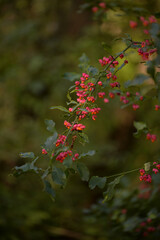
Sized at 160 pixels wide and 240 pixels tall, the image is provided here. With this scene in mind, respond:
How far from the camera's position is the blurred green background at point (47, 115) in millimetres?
2596

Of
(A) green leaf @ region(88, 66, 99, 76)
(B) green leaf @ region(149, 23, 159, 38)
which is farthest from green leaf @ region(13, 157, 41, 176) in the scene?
(B) green leaf @ region(149, 23, 159, 38)

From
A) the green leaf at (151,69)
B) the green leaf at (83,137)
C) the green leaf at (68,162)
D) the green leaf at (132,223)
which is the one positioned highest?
the green leaf at (151,69)

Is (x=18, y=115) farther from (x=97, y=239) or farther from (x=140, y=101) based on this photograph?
(x=140, y=101)

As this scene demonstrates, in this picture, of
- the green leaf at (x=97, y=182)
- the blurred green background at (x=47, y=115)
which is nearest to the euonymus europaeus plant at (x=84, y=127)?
the green leaf at (x=97, y=182)

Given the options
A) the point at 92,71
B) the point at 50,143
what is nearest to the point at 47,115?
the point at 92,71

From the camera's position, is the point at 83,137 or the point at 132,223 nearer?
the point at 83,137

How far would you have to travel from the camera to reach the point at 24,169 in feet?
2.52

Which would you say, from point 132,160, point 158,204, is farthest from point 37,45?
point 158,204

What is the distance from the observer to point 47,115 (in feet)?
11.8

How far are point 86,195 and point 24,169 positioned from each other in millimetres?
3203

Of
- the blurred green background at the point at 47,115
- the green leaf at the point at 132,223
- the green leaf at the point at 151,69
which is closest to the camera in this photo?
the green leaf at the point at 151,69

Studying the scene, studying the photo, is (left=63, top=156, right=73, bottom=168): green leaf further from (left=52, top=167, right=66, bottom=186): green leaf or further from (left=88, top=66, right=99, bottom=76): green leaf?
(left=88, top=66, right=99, bottom=76): green leaf

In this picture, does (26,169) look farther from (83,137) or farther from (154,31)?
(154,31)

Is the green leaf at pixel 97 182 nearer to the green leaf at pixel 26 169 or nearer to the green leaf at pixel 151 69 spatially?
the green leaf at pixel 26 169
